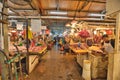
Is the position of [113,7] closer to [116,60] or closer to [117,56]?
[117,56]

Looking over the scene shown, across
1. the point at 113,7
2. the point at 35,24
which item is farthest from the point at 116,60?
the point at 35,24

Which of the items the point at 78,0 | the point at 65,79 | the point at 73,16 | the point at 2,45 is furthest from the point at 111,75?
the point at 73,16

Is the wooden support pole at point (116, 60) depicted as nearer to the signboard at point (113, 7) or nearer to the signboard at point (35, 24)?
the signboard at point (113, 7)

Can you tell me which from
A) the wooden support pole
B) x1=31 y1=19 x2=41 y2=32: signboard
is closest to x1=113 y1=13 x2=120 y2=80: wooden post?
the wooden support pole

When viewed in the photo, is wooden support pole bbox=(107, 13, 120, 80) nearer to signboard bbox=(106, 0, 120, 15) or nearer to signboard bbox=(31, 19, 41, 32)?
signboard bbox=(106, 0, 120, 15)

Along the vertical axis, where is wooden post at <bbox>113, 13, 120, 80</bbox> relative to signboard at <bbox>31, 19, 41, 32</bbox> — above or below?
below

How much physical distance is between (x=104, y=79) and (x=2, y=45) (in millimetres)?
4405

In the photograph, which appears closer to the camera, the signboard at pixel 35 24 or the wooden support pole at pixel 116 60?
the wooden support pole at pixel 116 60

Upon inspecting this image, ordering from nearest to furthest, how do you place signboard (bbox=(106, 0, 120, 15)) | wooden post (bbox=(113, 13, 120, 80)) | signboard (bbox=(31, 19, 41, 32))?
signboard (bbox=(106, 0, 120, 15)) < wooden post (bbox=(113, 13, 120, 80)) < signboard (bbox=(31, 19, 41, 32))

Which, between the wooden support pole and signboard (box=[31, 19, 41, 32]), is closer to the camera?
the wooden support pole

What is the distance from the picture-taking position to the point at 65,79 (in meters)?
6.02

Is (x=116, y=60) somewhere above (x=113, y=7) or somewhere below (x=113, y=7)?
below

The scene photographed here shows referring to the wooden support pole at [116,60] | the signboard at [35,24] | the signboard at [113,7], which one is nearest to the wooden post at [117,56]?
the wooden support pole at [116,60]

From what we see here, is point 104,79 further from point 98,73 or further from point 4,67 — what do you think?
point 4,67
